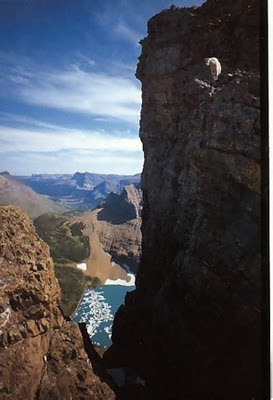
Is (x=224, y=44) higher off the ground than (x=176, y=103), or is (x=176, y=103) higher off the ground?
(x=224, y=44)

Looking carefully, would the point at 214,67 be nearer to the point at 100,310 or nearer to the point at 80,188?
the point at 100,310

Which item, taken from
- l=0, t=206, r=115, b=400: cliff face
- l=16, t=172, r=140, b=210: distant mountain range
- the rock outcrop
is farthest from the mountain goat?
l=16, t=172, r=140, b=210: distant mountain range

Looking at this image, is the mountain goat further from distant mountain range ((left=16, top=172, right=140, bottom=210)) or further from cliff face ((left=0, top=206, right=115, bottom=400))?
distant mountain range ((left=16, top=172, right=140, bottom=210))

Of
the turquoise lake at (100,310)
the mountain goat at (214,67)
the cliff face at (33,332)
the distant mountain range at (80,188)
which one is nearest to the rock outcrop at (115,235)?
the turquoise lake at (100,310)

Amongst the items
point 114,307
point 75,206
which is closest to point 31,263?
point 114,307

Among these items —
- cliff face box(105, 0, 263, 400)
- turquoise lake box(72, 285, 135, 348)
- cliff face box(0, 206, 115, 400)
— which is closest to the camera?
cliff face box(0, 206, 115, 400)

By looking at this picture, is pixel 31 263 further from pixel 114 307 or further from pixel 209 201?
pixel 114 307

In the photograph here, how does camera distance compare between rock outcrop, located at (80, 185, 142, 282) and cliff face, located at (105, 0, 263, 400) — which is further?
rock outcrop, located at (80, 185, 142, 282)
